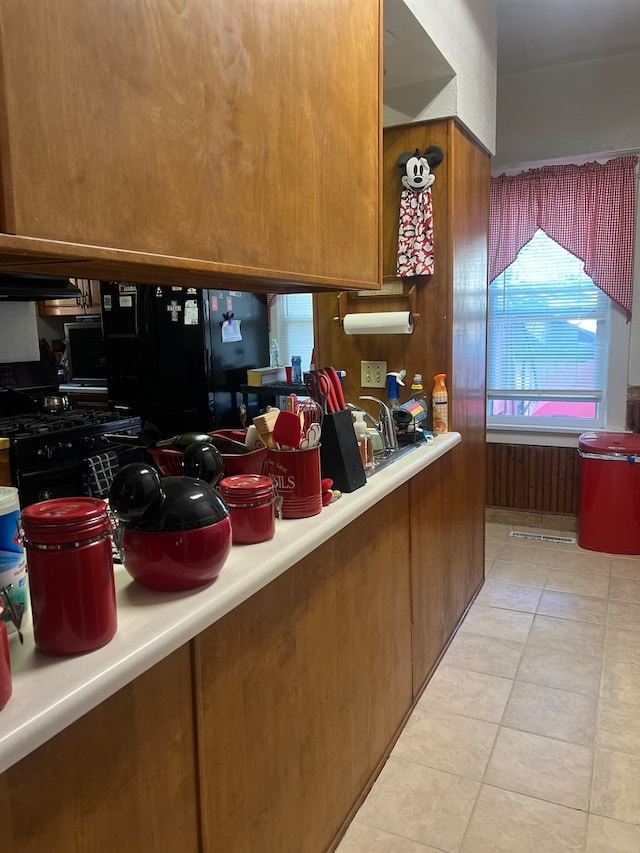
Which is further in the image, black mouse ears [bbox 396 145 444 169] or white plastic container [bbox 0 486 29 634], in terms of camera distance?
black mouse ears [bbox 396 145 444 169]

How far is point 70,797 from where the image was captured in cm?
89

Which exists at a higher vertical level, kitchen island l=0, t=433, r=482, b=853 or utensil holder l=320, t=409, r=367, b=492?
utensil holder l=320, t=409, r=367, b=492

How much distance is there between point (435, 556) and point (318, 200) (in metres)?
1.50

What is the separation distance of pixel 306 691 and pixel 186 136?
1205mm

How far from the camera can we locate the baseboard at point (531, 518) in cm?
413

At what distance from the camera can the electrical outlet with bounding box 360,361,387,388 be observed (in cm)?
275

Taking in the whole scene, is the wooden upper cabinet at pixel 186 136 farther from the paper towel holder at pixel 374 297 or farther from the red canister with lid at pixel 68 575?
the paper towel holder at pixel 374 297

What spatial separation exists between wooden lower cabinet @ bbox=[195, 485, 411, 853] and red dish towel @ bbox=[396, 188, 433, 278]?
954mm

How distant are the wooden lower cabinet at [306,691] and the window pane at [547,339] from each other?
2.38m

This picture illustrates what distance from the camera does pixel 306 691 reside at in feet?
4.94

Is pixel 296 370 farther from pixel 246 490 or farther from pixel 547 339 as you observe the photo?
pixel 246 490

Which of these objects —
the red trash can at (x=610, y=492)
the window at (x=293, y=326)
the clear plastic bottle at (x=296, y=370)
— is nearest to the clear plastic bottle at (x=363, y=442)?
the red trash can at (x=610, y=492)

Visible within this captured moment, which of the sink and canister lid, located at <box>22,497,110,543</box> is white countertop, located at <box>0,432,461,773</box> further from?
the sink

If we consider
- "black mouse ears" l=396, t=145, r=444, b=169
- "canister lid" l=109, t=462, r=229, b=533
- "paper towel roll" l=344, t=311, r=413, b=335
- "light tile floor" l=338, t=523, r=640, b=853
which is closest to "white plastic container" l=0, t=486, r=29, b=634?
"canister lid" l=109, t=462, r=229, b=533
